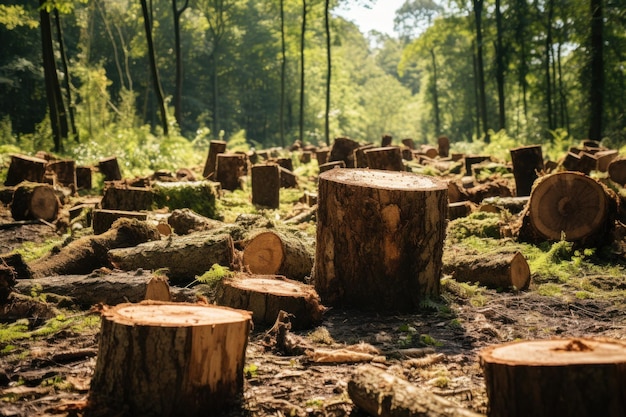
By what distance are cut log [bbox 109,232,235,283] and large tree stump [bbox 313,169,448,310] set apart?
134 cm

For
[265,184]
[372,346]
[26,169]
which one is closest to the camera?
[372,346]

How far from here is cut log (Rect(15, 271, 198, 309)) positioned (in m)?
6.62

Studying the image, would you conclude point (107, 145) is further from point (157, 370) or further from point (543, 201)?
point (157, 370)

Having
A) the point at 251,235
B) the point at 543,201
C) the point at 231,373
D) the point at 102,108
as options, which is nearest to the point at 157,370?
the point at 231,373

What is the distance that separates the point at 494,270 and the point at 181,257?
343 centimetres

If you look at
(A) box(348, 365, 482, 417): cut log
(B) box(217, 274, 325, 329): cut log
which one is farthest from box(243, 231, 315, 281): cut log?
(A) box(348, 365, 482, 417): cut log

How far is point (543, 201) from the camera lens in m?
9.25

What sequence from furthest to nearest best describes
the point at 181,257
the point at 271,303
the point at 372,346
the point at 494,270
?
the point at 494,270, the point at 181,257, the point at 271,303, the point at 372,346

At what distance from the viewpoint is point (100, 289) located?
6.69m

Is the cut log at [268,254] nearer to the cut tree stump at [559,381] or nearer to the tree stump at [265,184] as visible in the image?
the cut tree stump at [559,381]

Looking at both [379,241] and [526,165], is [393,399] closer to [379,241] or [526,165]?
[379,241]

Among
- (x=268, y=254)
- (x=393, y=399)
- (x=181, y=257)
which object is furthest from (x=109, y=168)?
(x=393, y=399)

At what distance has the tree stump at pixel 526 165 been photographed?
12492 millimetres

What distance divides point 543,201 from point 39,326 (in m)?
6.39
